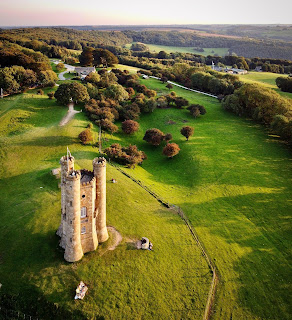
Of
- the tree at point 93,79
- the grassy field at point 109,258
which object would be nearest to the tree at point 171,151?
the grassy field at point 109,258

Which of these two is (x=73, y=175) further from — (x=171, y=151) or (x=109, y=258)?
(x=171, y=151)

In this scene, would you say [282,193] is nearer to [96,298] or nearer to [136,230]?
[136,230]

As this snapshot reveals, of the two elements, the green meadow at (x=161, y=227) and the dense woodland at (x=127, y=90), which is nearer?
the green meadow at (x=161, y=227)

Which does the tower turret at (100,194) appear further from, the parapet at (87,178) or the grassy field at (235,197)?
the grassy field at (235,197)

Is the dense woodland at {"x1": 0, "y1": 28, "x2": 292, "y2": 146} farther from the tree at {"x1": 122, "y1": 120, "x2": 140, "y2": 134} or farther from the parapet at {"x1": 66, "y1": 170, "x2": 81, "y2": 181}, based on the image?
the parapet at {"x1": 66, "y1": 170, "x2": 81, "y2": 181}

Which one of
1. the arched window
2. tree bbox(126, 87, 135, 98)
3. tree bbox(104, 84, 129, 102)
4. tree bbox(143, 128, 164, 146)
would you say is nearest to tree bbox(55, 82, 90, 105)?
tree bbox(104, 84, 129, 102)

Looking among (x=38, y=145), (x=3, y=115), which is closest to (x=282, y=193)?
(x=38, y=145)
